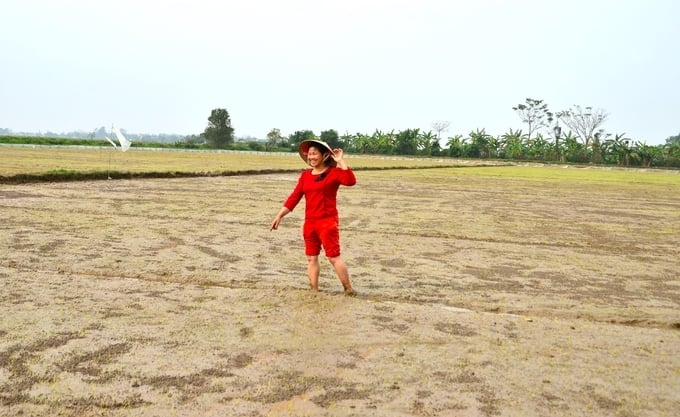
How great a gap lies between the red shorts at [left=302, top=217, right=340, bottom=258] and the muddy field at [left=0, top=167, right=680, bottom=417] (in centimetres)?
36

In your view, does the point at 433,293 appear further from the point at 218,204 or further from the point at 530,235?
the point at 218,204

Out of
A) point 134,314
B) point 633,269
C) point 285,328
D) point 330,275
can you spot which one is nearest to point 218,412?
point 285,328

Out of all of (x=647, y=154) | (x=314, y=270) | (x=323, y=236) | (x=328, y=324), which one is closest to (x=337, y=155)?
(x=323, y=236)

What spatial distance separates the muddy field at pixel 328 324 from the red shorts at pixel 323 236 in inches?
14.0

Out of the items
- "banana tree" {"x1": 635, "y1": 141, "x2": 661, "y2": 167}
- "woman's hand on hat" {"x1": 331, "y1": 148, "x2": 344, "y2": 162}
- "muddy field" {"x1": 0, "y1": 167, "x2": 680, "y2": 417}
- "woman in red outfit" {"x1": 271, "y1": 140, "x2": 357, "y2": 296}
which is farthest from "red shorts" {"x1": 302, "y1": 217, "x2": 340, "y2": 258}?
"banana tree" {"x1": 635, "y1": 141, "x2": 661, "y2": 167}

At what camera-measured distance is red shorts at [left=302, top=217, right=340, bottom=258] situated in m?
5.28

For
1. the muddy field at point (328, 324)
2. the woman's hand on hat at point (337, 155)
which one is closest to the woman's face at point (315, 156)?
the woman's hand on hat at point (337, 155)

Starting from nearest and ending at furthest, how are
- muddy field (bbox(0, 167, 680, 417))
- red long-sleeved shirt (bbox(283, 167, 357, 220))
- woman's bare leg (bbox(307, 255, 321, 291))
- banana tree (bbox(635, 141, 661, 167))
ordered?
muddy field (bbox(0, 167, 680, 417)) < red long-sleeved shirt (bbox(283, 167, 357, 220)) < woman's bare leg (bbox(307, 255, 321, 291)) < banana tree (bbox(635, 141, 661, 167))

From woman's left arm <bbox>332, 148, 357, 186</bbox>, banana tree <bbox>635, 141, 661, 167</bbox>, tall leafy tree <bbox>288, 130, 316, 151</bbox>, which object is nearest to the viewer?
woman's left arm <bbox>332, 148, 357, 186</bbox>

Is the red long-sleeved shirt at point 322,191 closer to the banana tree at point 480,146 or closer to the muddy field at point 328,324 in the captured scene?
the muddy field at point 328,324

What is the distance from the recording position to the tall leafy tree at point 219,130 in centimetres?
8794

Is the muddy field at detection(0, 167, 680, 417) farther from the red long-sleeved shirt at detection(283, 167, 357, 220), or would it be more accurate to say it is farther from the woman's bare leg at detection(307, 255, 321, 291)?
the red long-sleeved shirt at detection(283, 167, 357, 220)

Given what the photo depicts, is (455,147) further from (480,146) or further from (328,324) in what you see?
(328,324)

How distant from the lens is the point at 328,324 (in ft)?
14.7
